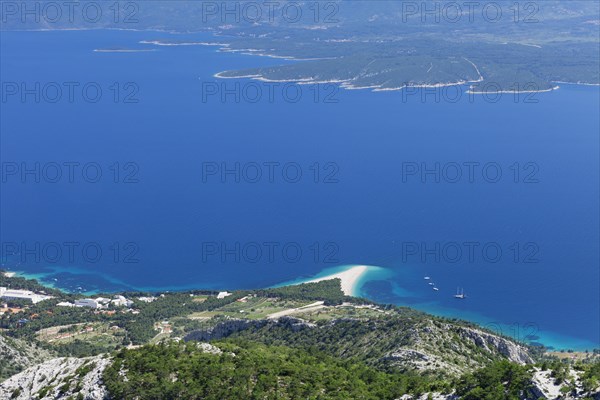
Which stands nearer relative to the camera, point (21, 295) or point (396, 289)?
point (21, 295)

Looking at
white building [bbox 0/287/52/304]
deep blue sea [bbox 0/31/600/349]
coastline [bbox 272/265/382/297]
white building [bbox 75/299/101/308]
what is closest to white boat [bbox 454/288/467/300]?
deep blue sea [bbox 0/31/600/349]

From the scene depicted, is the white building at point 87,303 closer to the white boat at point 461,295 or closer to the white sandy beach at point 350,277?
the white sandy beach at point 350,277

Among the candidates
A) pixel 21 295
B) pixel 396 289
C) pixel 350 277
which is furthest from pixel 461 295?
pixel 21 295

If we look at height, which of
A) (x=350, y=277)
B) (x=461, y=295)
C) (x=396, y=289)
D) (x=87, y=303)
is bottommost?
(x=461, y=295)

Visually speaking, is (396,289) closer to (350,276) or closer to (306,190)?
(350,276)

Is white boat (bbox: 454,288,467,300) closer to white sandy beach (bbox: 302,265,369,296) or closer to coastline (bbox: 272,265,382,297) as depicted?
coastline (bbox: 272,265,382,297)

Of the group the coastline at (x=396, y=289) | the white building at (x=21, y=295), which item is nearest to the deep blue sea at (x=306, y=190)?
the coastline at (x=396, y=289)
